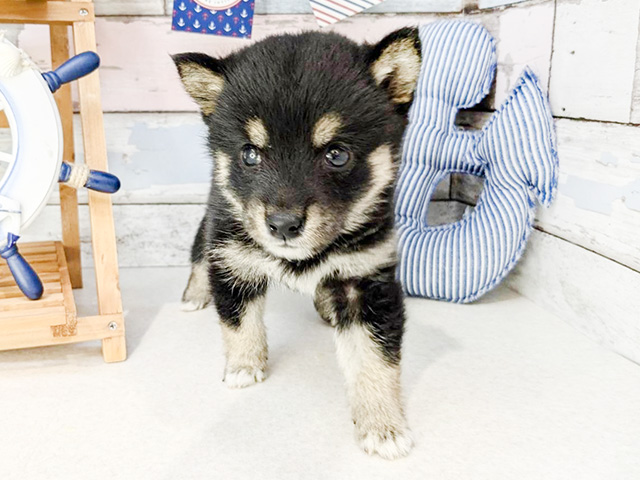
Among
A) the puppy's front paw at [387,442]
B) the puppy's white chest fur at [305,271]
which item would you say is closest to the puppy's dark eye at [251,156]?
the puppy's white chest fur at [305,271]

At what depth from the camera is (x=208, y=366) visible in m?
1.73

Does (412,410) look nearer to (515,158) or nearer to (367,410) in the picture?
(367,410)

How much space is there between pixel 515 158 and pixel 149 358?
4.38 feet

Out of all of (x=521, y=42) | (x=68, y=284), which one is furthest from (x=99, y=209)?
(x=521, y=42)

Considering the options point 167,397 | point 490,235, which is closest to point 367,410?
point 167,397

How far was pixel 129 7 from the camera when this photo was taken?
238 cm

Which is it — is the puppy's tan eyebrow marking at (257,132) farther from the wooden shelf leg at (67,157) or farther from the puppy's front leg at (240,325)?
the wooden shelf leg at (67,157)

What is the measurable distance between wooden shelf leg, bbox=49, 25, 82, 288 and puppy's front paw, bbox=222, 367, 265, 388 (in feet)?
2.96

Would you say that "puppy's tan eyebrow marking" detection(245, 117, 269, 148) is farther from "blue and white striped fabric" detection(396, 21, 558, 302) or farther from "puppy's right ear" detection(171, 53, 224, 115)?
"blue and white striped fabric" detection(396, 21, 558, 302)

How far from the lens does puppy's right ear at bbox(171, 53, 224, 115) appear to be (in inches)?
53.8

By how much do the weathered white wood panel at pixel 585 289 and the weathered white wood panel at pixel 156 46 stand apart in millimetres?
658

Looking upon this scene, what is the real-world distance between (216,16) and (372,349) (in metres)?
1.54

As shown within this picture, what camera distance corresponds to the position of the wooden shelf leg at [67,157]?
2047 mm

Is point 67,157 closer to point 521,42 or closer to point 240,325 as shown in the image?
point 240,325
